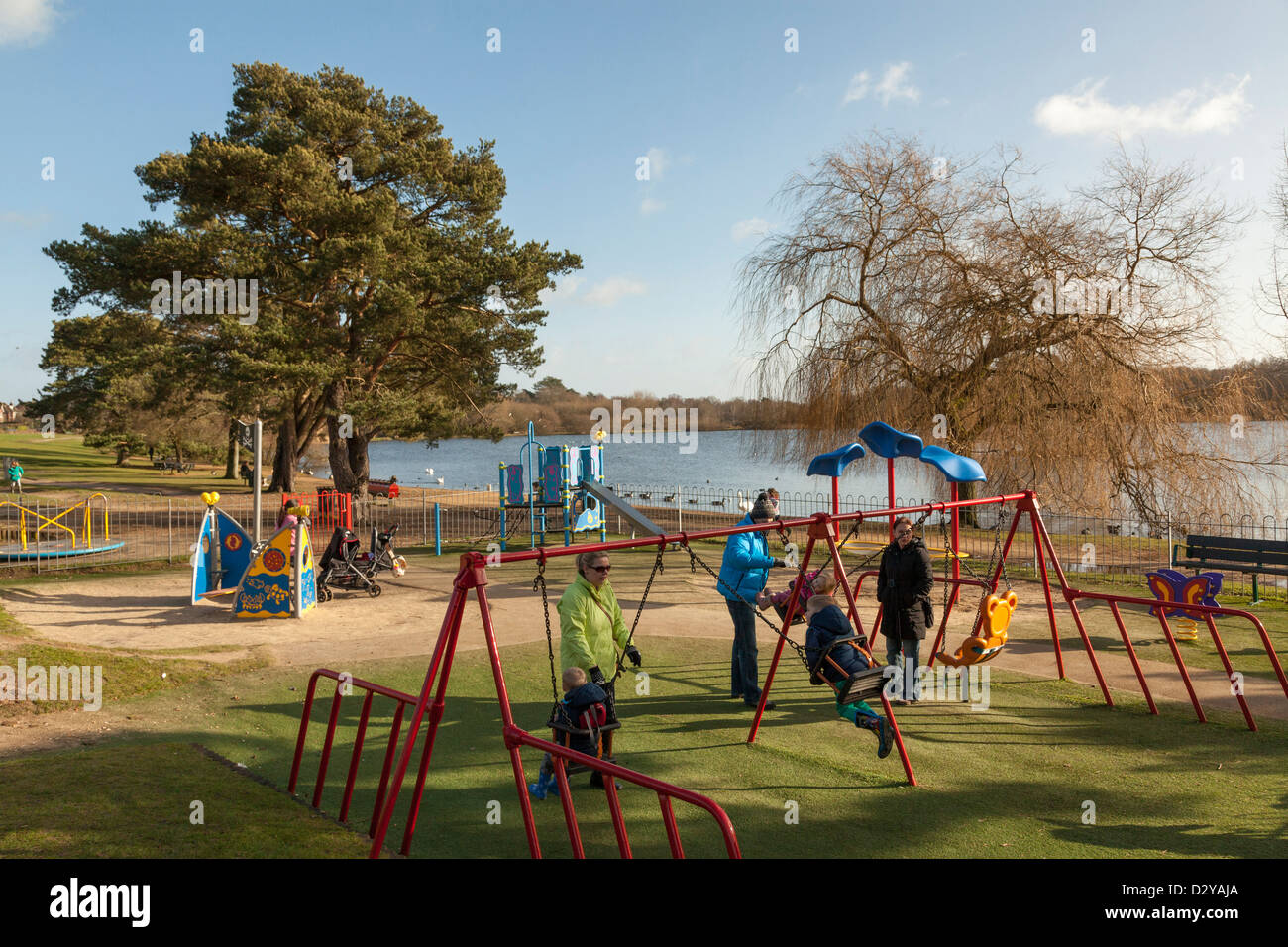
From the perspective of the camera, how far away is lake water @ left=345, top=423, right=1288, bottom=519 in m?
17.4

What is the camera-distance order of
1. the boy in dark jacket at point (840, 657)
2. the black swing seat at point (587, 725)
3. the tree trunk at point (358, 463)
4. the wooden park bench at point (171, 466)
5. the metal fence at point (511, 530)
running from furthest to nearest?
the wooden park bench at point (171, 466), the tree trunk at point (358, 463), the metal fence at point (511, 530), the boy in dark jacket at point (840, 657), the black swing seat at point (587, 725)

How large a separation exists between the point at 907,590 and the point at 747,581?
4.98 ft

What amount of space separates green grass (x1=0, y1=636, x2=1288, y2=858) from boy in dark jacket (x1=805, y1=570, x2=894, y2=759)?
1.10 feet

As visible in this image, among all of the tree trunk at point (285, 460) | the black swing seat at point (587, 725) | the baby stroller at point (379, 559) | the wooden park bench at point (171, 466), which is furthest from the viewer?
the wooden park bench at point (171, 466)

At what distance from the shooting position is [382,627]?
12078mm

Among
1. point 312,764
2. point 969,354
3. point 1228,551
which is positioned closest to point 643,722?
point 312,764

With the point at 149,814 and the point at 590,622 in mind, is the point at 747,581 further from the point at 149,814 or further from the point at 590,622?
the point at 149,814

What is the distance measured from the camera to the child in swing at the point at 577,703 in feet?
19.2

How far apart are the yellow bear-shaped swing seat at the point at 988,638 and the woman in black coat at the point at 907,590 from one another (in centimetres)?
39

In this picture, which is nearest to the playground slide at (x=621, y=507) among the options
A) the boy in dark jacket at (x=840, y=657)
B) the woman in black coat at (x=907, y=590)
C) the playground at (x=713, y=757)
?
the playground at (x=713, y=757)

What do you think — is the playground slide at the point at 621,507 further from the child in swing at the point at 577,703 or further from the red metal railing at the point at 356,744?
the red metal railing at the point at 356,744

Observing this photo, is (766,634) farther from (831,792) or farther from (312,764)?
(312,764)

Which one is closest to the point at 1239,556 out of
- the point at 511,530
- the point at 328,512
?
the point at 511,530
